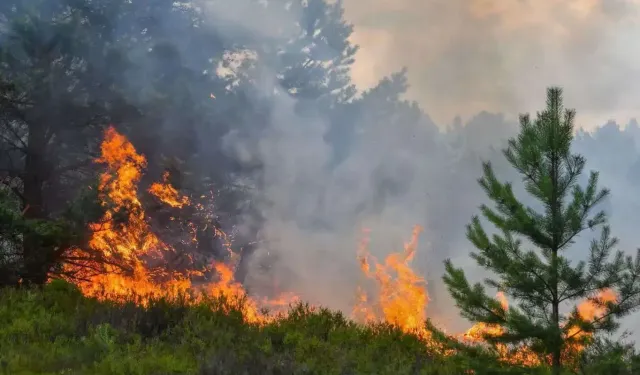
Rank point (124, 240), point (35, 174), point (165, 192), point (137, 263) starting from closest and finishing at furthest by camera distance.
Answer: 1. point (35, 174)
2. point (124, 240)
3. point (137, 263)
4. point (165, 192)

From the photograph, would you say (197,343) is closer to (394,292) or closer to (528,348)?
(528,348)

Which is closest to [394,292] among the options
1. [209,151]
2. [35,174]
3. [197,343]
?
[209,151]

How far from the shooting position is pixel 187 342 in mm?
7512

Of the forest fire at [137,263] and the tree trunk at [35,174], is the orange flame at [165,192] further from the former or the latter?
the tree trunk at [35,174]

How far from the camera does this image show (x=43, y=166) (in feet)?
45.5

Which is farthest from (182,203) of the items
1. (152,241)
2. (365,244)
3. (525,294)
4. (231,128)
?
(525,294)

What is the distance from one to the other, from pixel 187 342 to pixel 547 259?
4.62 meters

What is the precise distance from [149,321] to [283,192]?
12.6 meters

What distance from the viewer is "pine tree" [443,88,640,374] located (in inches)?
264

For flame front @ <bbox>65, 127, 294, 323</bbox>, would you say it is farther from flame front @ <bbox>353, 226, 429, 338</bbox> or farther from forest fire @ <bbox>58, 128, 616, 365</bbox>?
flame front @ <bbox>353, 226, 429, 338</bbox>

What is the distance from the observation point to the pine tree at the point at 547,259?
6.70m

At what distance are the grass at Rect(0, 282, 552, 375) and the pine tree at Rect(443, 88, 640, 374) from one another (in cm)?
58

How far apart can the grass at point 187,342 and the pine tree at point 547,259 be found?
0.58 meters

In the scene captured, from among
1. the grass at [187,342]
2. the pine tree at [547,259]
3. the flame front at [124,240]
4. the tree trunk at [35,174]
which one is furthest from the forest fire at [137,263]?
the pine tree at [547,259]
